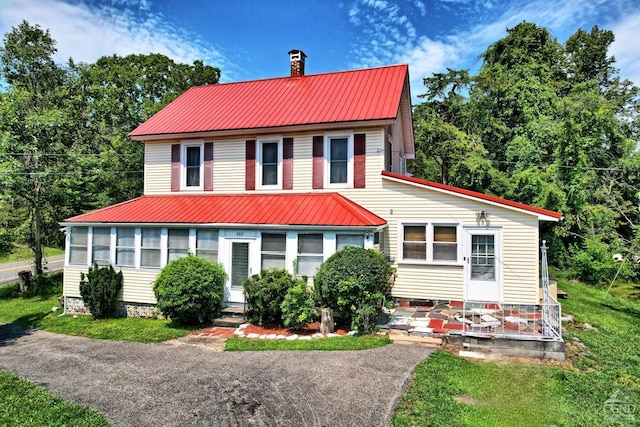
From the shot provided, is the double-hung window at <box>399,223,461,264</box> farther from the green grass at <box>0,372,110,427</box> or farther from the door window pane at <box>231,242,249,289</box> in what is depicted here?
the green grass at <box>0,372,110,427</box>

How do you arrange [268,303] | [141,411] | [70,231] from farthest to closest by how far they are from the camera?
[70,231] → [268,303] → [141,411]

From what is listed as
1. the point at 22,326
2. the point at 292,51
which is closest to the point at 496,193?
the point at 292,51

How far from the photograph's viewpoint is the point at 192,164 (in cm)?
1518

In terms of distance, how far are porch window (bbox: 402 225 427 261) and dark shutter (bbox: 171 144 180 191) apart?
878cm

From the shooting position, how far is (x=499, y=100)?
23531 millimetres

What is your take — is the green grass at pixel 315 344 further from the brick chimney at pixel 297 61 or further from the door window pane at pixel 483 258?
the brick chimney at pixel 297 61

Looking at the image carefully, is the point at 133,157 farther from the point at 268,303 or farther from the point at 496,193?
the point at 496,193

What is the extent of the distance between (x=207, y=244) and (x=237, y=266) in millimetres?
1260

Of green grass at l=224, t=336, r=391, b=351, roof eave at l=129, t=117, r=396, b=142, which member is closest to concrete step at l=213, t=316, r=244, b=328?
green grass at l=224, t=336, r=391, b=351

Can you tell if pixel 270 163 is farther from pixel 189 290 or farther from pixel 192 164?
pixel 189 290

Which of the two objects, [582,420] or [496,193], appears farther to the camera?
[496,193]

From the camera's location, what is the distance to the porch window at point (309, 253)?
11562mm

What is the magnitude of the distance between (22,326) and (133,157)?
13.9 meters

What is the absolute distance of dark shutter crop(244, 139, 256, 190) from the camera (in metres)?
14.3
